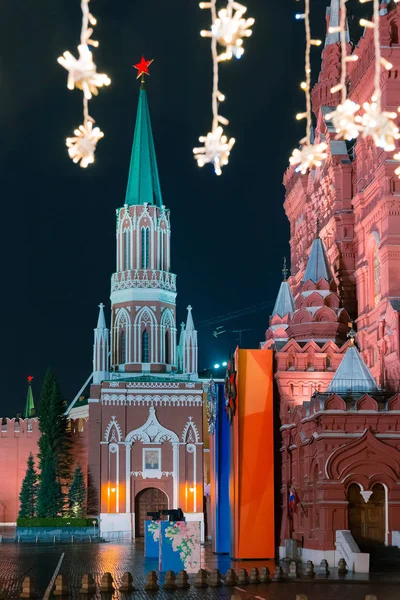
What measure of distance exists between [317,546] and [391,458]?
3.81 m

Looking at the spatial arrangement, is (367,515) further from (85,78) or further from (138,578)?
(85,78)

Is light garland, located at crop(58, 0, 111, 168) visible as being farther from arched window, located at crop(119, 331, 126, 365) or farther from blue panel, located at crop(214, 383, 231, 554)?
arched window, located at crop(119, 331, 126, 365)

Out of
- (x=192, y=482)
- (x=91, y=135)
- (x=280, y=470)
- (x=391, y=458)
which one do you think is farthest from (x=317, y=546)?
(x=192, y=482)

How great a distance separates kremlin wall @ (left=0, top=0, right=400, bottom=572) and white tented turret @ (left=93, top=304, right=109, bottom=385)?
9cm

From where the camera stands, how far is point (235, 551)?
133ft

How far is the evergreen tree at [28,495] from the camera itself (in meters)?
68.6

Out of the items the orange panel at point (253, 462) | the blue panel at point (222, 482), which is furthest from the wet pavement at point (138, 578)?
the orange panel at point (253, 462)

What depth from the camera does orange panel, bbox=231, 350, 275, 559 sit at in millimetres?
40500

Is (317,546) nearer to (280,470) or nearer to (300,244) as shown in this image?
(280,470)

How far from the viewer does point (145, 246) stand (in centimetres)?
7106

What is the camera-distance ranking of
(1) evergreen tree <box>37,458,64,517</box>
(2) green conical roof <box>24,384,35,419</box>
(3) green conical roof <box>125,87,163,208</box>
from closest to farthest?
(1) evergreen tree <box>37,458,64,517</box>, (3) green conical roof <box>125,87,163,208</box>, (2) green conical roof <box>24,384,35,419</box>

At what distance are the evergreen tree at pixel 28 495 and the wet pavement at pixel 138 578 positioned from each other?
20.5 m

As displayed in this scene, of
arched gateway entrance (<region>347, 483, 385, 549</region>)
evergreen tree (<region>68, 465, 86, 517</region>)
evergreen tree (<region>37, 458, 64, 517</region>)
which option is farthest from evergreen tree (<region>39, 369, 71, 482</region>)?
arched gateway entrance (<region>347, 483, 385, 549</region>)

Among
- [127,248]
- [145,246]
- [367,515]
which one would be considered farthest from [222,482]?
[127,248]
